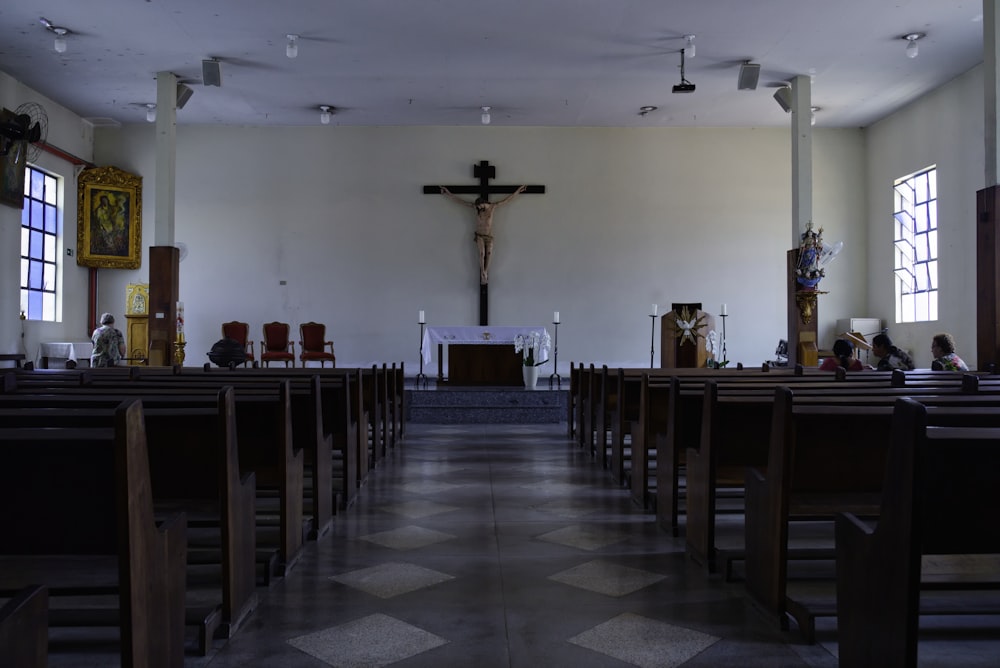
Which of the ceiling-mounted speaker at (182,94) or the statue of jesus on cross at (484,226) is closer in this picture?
the ceiling-mounted speaker at (182,94)

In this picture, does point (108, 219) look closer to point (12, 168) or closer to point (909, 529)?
point (12, 168)

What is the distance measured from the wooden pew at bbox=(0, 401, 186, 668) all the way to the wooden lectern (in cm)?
855

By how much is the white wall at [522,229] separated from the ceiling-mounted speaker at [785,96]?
6.79 feet

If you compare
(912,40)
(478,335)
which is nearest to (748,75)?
(912,40)

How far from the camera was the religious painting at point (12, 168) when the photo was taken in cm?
955

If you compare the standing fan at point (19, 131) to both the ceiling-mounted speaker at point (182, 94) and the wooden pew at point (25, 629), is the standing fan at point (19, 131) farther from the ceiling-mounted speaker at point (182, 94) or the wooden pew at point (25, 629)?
the wooden pew at point (25, 629)

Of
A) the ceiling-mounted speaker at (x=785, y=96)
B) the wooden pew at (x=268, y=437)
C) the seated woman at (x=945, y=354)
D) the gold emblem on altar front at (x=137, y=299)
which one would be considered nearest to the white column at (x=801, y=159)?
the ceiling-mounted speaker at (x=785, y=96)

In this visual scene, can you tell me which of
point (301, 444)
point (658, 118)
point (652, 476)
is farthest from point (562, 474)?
point (658, 118)

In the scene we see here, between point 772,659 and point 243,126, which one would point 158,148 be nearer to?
point 243,126

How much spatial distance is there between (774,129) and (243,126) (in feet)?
28.7

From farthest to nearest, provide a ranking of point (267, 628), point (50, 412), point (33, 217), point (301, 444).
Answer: point (33, 217), point (301, 444), point (267, 628), point (50, 412)

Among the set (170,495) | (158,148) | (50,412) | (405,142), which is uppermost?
(405,142)

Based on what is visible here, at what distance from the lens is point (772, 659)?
1.99m

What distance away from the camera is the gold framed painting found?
39.1ft
